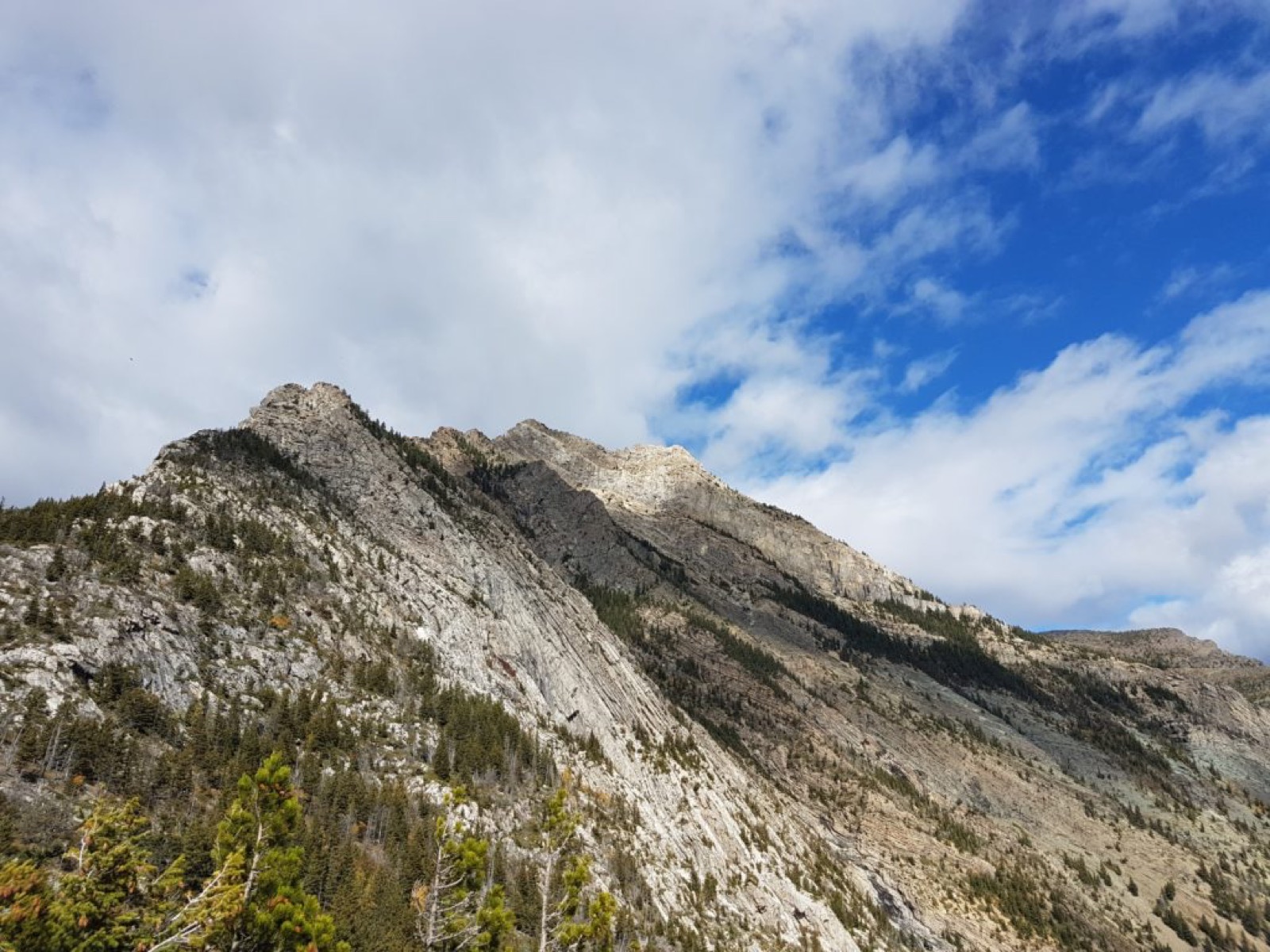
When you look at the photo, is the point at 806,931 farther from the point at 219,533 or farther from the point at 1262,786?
the point at 1262,786

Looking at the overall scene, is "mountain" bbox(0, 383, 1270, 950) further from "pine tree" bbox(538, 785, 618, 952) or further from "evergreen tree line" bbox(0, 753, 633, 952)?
"evergreen tree line" bbox(0, 753, 633, 952)

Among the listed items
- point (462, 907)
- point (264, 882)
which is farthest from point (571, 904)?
point (264, 882)

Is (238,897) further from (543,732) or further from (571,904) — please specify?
(543,732)

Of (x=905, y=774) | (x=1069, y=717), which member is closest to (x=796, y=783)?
(x=905, y=774)

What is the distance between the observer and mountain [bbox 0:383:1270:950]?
1247 inches

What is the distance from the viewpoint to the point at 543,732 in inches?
2180

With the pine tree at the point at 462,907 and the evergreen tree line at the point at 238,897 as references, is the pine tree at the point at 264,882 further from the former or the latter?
the pine tree at the point at 462,907

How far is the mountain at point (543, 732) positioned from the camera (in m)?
31.7

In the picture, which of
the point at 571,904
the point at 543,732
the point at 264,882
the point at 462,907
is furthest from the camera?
the point at 543,732

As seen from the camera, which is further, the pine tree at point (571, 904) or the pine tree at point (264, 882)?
the pine tree at point (571, 904)

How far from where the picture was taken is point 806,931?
55.5 meters

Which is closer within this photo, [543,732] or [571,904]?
[571,904]

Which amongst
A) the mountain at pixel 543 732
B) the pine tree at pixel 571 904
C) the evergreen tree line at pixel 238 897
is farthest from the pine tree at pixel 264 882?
the pine tree at pixel 571 904

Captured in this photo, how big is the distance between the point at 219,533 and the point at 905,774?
3431 inches
